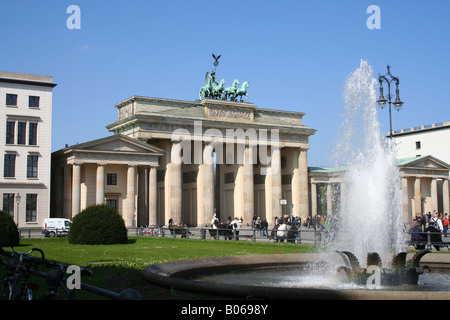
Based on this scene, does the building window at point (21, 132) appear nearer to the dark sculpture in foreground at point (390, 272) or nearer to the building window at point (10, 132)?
the building window at point (10, 132)

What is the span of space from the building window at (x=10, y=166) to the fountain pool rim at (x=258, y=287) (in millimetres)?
42175

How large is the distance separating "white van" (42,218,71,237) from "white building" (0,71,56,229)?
6.21 meters

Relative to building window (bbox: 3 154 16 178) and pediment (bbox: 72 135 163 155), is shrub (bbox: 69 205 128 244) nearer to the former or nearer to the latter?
building window (bbox: 3 154 16 178)

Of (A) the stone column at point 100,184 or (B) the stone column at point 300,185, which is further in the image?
(B) the stone column at point 300,185

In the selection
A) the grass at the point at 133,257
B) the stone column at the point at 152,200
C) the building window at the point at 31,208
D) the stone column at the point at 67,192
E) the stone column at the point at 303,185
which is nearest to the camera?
the grass at the point at 133,257

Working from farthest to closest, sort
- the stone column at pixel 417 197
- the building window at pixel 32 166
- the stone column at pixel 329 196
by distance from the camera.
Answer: the stone column at pixel 329 196 < the stone column at pixel 417 197 < the building window at pixel 32 166

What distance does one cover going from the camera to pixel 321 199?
86.6 metres

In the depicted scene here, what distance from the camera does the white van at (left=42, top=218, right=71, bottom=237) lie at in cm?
4428

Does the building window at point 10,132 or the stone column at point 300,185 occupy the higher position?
the building window at point 10,132

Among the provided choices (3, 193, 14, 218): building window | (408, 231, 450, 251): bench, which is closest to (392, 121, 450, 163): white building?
(3, 193, 14, 218): building window

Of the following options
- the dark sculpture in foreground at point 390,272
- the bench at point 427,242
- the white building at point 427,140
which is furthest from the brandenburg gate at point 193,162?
the dark sculpture in foreground at point 390,272

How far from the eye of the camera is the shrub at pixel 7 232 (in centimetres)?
2817
